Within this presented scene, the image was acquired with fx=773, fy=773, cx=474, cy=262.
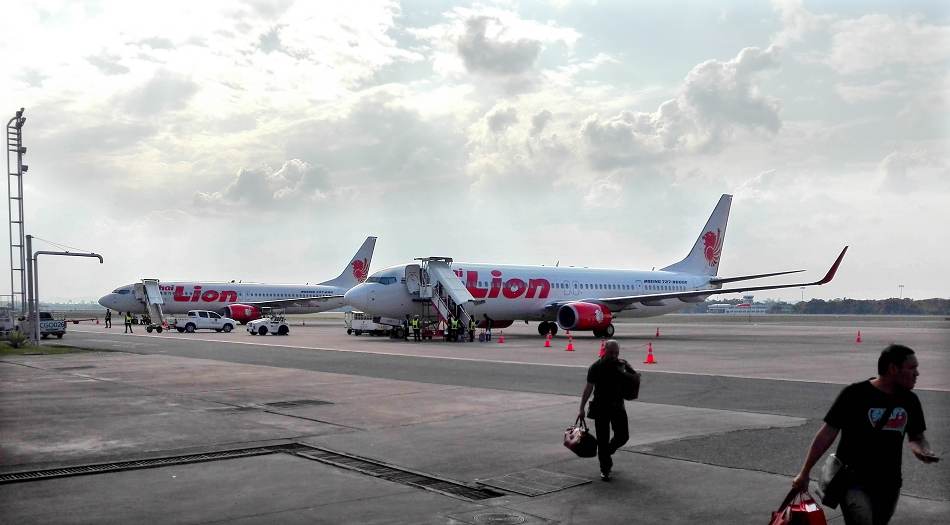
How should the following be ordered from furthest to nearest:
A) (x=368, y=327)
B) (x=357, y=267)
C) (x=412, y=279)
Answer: (x=357, y=267) → (x=368, y=327) → (x=412, y=279)

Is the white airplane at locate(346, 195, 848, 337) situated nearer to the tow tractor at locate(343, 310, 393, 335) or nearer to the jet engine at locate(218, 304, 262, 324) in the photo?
the tow tractor at locate(343, 310, 393, 335)

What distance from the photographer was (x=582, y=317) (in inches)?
1528

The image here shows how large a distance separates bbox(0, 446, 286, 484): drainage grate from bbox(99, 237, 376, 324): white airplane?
4967cm

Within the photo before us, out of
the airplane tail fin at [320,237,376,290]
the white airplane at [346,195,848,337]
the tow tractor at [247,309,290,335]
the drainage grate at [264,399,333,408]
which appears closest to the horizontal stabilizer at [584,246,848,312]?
the white airplane at [346,195,848,337]

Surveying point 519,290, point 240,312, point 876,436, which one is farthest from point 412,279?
point 876,436

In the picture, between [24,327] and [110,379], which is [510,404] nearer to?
[110,379]

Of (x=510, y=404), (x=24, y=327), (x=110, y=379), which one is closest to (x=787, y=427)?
(x=510, y=404)

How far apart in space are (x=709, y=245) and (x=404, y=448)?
155 feet

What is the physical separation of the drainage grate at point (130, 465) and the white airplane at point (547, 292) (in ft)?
93.9

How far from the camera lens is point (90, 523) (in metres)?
7.15

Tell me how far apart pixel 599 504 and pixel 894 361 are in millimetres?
3479

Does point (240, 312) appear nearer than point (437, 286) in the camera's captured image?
No

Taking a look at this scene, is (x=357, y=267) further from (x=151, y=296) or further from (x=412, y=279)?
(x=412, y=279)

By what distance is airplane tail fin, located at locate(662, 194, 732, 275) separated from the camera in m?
53.9
